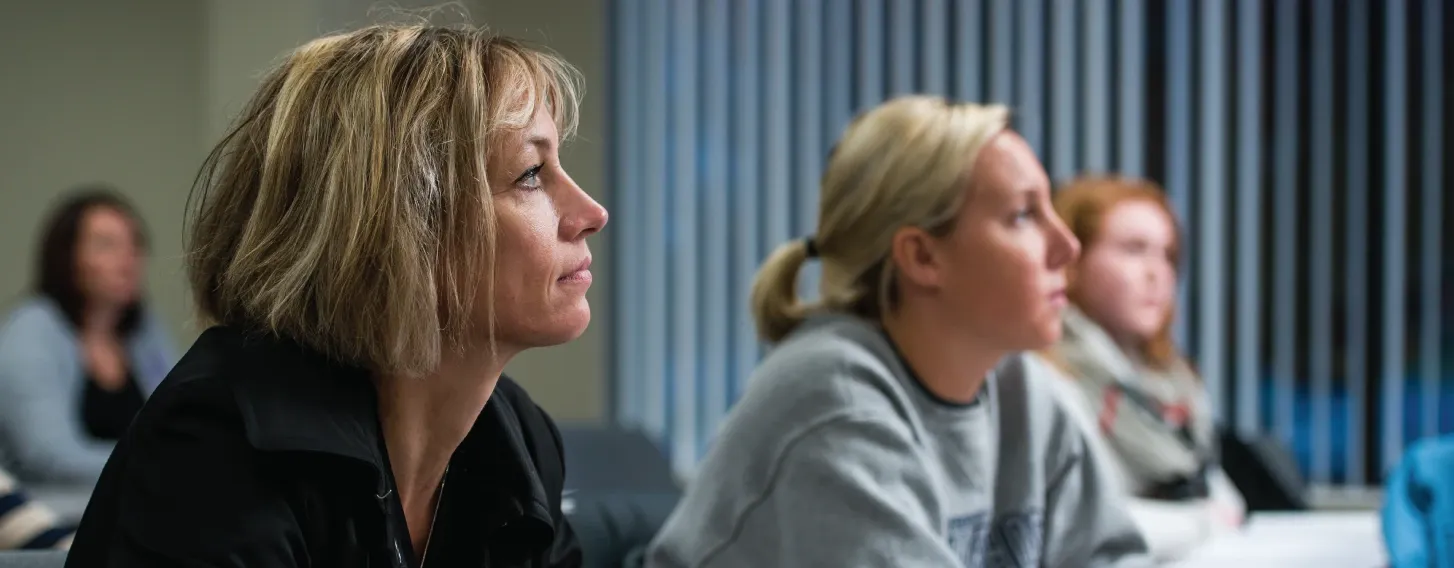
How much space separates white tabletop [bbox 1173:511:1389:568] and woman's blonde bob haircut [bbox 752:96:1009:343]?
0.81 meters

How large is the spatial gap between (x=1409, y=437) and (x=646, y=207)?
254 centimetres

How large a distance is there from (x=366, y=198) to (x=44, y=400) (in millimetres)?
3293

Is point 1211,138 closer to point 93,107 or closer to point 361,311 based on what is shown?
point 361,311

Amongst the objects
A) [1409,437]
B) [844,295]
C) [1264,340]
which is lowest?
[1409,437]

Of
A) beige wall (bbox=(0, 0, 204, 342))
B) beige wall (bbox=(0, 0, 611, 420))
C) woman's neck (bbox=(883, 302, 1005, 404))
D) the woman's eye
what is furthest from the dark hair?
the woman's eye

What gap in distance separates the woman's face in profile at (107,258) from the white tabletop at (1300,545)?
3.19 m

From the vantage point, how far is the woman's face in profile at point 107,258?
4.27 m

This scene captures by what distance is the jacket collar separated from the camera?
3.39 ft

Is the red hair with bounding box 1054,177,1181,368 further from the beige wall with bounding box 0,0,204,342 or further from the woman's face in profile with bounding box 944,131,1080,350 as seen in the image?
the beige wall with bounding box 0,0,204,342

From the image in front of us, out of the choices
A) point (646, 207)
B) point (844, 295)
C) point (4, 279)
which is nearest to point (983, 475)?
point (844, 295)

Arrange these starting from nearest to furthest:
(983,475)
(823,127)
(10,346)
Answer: (983,475) < (10,346) < (823,127)

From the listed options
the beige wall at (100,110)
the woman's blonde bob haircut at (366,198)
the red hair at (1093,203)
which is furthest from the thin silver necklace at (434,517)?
the beige wall at (100,110)

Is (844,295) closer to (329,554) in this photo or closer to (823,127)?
(329,554)

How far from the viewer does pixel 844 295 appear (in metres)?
1.85
